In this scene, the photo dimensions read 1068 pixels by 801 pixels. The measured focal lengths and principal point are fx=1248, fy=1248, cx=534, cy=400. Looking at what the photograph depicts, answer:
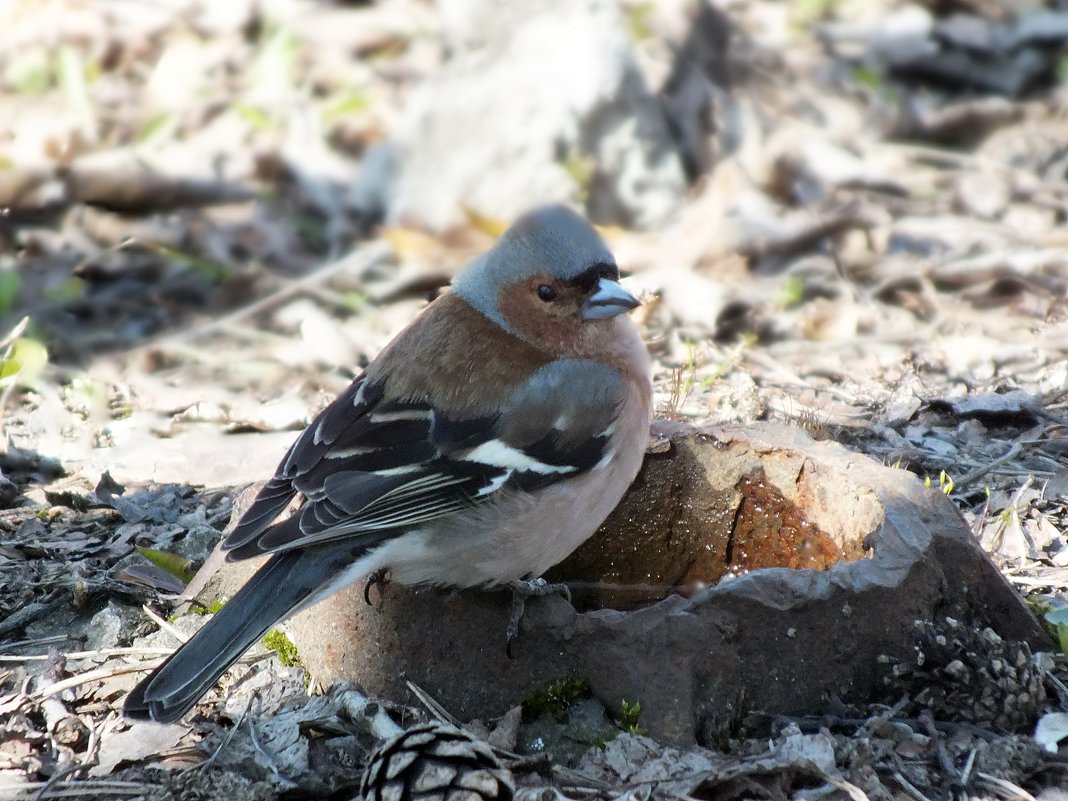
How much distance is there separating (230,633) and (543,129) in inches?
211

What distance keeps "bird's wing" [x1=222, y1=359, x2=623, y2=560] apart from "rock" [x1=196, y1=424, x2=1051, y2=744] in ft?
1.04

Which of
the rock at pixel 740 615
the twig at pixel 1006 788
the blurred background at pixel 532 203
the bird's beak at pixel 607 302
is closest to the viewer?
the twig at pixel 1006 788

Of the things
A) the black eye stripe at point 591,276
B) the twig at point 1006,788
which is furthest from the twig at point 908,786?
the black eye stripe at point 591,276

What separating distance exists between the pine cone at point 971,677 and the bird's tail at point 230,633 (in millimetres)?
1741

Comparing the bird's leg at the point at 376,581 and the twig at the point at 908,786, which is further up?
the bird's leg at the point at 376,581

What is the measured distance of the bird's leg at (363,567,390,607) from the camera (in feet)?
13.0

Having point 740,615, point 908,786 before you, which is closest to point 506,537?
point 740,615

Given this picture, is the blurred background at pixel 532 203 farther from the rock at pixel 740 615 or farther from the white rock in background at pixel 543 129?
the rock at pixel 740 615

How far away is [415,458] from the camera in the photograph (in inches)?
157

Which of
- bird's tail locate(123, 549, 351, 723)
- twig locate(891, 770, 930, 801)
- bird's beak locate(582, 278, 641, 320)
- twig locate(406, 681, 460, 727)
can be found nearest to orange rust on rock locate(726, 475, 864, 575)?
bird's beak locate(582, 278, 641, 320)

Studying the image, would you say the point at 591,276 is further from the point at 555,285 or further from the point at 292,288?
the point at 292,288

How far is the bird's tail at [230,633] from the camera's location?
350cm

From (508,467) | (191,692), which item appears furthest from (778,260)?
(191,692)

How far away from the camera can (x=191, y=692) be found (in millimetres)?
3518
